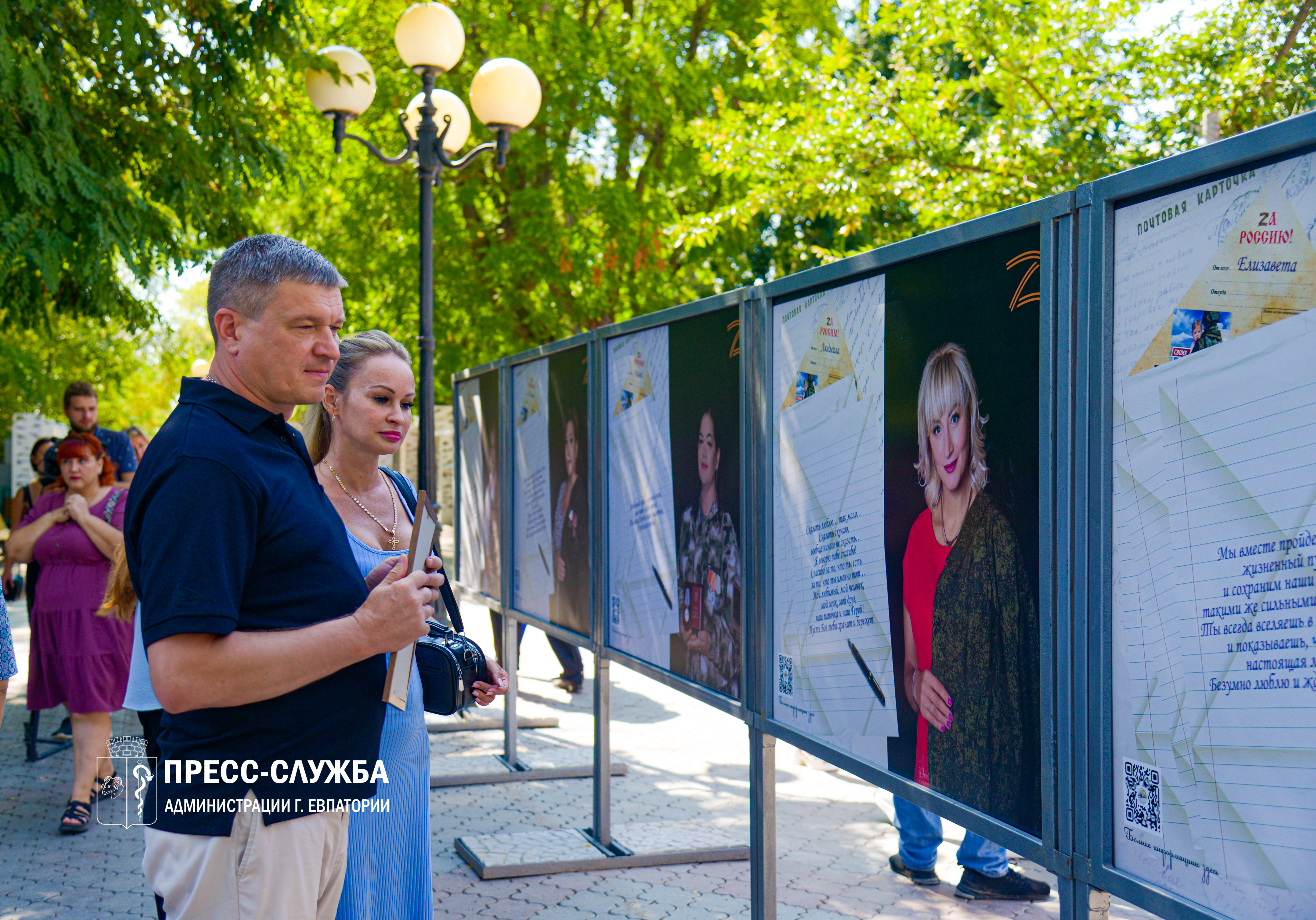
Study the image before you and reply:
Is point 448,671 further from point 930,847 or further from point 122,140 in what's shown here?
point 122,140

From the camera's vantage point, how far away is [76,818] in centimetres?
543

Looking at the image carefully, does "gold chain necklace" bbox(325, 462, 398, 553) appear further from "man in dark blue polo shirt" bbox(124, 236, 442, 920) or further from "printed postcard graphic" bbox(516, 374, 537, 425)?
"printed postcard graphic" bbox(516, 374, 537, 425)

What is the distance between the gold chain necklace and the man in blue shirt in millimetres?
4209

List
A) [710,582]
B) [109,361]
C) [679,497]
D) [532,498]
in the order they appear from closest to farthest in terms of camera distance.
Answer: [710,582] < [679,497] < [532,498] < [109,361]

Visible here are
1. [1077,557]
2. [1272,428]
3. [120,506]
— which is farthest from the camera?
[120,506]

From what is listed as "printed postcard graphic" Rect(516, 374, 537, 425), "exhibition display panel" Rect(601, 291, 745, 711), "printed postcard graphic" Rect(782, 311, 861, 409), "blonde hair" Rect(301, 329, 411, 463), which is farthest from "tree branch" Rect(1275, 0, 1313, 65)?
"blonde hair" Rect(301, 329, 411, 463)

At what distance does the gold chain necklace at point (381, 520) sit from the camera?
2936 mm

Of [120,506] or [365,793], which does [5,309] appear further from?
[365,793]

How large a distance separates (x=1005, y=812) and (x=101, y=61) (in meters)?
7.49

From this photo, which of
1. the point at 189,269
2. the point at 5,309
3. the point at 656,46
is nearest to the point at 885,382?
the point at 189,269

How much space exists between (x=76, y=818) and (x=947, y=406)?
16.2ft

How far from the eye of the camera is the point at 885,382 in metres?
2.65

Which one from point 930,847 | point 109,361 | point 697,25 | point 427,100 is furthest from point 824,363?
point 109,361

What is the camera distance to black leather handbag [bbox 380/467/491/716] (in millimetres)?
2588
